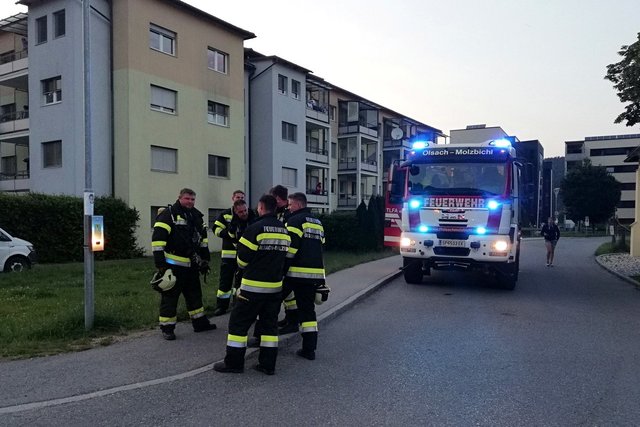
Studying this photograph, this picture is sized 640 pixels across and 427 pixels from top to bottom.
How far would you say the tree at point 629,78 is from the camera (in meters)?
11.8

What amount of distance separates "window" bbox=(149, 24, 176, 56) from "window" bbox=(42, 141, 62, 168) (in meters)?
6.21

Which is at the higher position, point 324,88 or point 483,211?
point 324,88

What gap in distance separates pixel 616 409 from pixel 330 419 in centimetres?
251

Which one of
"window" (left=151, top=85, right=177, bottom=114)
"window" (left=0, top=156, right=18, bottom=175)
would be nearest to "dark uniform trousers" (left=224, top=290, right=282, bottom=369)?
"window" (left=151, top=85, right=177, bottom=114)

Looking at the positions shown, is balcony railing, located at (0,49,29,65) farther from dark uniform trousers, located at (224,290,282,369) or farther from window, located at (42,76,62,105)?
dark uniform trousers, located at (224,290,282,369)

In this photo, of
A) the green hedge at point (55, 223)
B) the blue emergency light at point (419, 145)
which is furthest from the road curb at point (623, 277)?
the green hedge at point (55, 223)

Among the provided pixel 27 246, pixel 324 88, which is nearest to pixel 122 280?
pixel 27 246

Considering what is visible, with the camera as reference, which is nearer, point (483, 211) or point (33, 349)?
point (33, 349)

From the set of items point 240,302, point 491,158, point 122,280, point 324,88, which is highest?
point 324,88

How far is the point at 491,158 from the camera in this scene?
11438 mm

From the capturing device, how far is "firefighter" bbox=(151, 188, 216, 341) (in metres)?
6.54

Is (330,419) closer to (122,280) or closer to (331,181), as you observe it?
(122,280)

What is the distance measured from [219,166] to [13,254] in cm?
1447

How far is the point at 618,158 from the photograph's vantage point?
89125 millimetres
